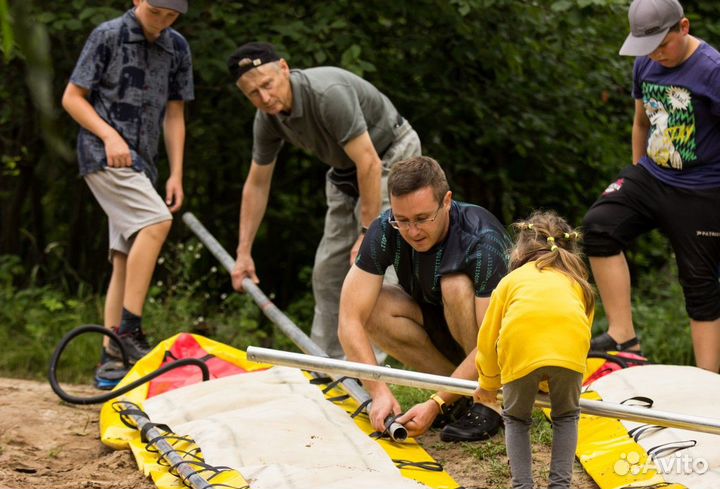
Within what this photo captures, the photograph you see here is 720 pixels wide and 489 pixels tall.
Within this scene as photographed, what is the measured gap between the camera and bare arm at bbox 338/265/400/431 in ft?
11.0

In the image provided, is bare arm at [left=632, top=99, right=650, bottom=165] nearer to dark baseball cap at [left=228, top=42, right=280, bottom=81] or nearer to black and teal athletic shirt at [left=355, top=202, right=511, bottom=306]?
black and teal athletic shirt at [left=355, top=202, right=511, bottom=306]

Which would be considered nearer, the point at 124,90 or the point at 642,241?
the point at 124,90

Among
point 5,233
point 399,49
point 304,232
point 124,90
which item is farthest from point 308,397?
point 5,233

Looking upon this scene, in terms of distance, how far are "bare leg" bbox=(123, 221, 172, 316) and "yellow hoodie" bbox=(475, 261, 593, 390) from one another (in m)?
2.43

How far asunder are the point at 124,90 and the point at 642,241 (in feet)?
16.7

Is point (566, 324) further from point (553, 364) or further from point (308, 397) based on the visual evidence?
point (308, 397)

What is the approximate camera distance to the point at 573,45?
6.92 meters

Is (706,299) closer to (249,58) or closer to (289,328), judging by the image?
(289,328)

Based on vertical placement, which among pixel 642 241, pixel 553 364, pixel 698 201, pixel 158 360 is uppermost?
pixel 553 364

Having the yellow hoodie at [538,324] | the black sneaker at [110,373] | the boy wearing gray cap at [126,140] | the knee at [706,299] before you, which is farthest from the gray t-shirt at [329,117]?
the yellow hoodie at [538,324]

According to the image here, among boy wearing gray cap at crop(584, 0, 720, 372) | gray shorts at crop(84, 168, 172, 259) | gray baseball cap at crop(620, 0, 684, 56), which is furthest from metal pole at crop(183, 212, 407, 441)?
gray baseball cap at crop(620, 0, 684, 56)

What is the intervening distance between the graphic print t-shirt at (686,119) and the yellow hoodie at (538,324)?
1819 mm

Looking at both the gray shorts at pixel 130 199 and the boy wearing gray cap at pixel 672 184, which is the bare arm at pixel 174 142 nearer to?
the gray shorts at pixel 130 199

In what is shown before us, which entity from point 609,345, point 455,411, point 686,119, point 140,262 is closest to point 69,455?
point 140,262
